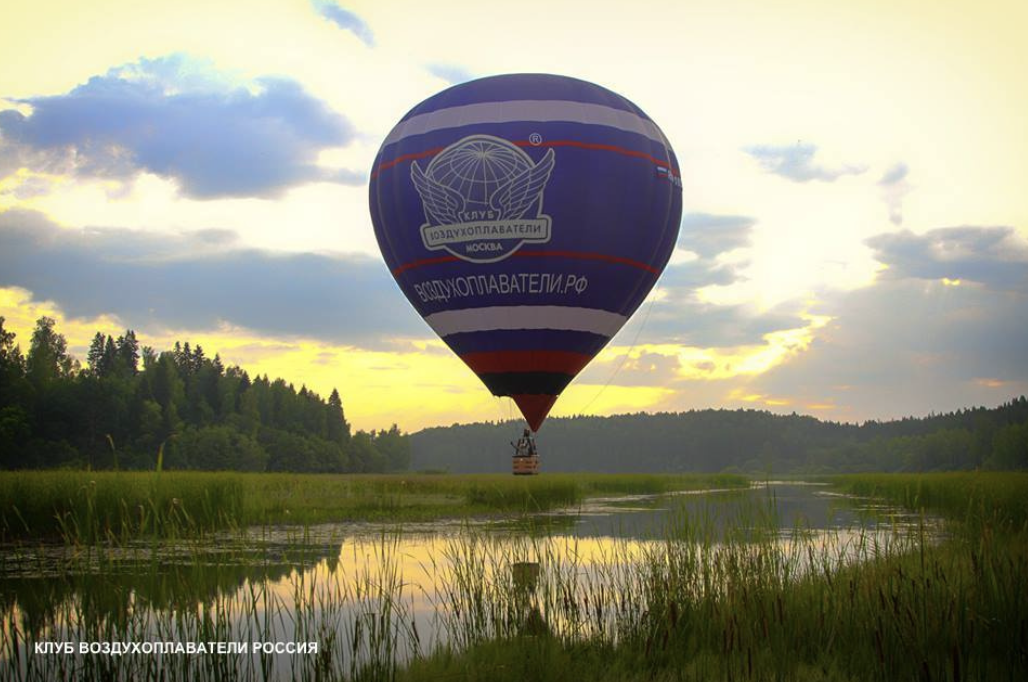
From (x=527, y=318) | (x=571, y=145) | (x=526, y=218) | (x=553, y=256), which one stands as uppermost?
(x=571, y=145)

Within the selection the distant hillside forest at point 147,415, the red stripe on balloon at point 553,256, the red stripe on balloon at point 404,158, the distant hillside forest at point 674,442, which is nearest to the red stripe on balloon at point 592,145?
the red stripe on balloon at point 404,158

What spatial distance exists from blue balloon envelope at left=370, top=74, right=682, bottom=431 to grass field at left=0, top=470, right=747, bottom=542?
400cm

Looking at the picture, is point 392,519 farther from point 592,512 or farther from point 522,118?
point 522,118

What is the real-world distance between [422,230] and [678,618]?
1286cm

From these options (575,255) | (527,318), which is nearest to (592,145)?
(575,255)

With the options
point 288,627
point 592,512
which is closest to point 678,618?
point 288,627

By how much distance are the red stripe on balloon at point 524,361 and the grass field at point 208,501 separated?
3220 mm

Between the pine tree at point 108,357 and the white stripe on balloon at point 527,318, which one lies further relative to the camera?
the pine tree at point 108,357

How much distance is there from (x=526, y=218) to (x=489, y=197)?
0.91 m

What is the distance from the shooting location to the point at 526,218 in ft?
60.5

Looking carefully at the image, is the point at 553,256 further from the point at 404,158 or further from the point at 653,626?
the point at 653,626

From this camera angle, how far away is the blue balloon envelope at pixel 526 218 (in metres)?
18.5

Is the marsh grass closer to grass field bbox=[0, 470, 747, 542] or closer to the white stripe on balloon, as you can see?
grass field bbox=[0, 470, 747, 542]

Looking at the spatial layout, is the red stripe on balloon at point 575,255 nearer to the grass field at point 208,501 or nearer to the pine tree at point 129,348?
the grass field at point 208,501
